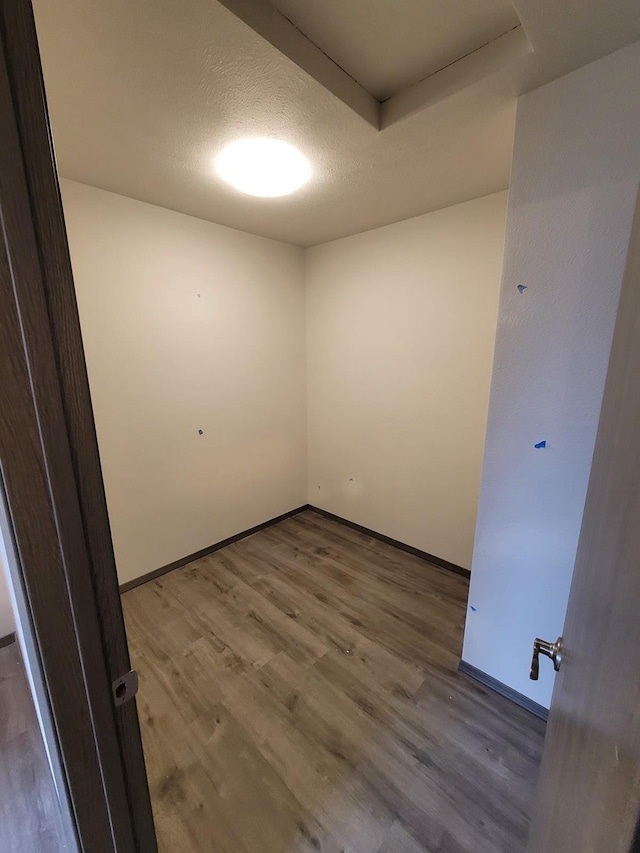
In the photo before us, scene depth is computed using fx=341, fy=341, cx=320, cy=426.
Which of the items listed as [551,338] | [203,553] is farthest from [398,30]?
[203,553]

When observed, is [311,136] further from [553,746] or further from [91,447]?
[553,746]

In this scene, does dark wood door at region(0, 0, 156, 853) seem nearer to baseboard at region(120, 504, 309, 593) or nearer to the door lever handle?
the door lever handle

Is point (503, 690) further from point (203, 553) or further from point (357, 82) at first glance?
point (357, 82)

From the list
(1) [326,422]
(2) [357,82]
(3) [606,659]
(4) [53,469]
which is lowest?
(1) [326,422]

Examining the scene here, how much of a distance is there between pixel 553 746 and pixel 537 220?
1.56 meters

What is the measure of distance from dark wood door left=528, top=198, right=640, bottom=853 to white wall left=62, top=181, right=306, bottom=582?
7.79 feet

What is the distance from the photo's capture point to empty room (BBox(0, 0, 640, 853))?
0.53 meters

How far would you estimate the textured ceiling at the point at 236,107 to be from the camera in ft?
3.15

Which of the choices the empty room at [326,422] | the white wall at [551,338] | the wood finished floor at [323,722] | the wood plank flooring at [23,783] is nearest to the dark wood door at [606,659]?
the empty room at [326,422]

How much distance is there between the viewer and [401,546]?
284 cm

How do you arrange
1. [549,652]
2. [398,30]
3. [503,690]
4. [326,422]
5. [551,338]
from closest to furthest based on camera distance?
1. [549,652]
2. [398,30]
3. [551,338]
4. [503,690]
5. [326,422]

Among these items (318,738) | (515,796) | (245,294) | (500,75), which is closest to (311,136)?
(500,75)

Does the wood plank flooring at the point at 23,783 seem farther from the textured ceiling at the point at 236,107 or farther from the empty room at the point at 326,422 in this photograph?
the textured ceiling at the point at 236,107

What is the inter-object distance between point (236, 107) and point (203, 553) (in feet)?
9.04
